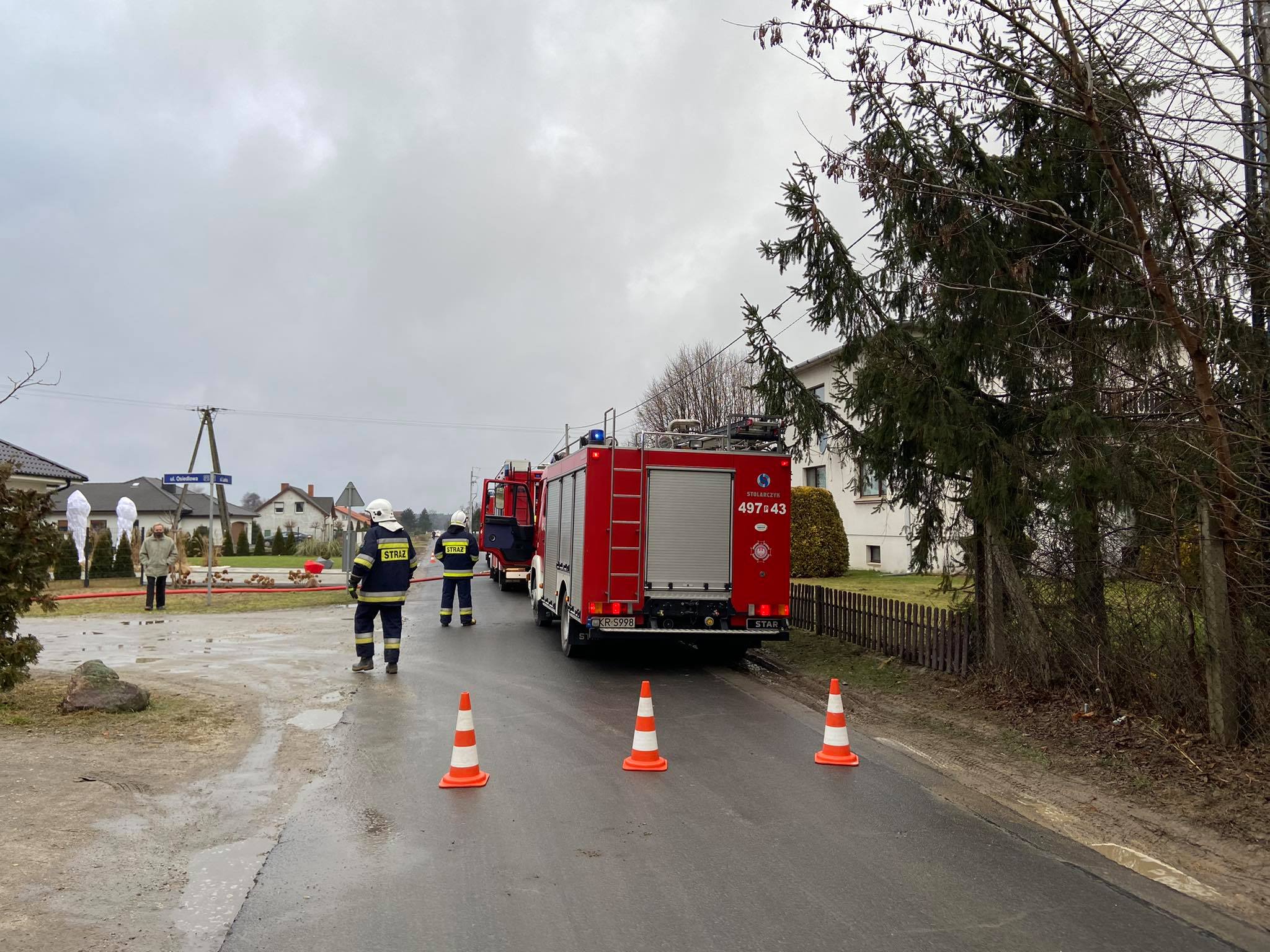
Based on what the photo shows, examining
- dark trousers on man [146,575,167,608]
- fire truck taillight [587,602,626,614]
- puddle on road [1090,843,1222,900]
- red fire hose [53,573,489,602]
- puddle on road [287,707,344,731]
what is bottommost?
puddle on road [1090,843,1222,900]

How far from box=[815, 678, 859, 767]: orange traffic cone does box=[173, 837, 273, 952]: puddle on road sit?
4027 mm

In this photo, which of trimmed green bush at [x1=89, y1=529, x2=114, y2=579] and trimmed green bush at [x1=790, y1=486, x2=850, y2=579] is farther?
trimmed green bush at [x1=89, y1=529, x2=114, y2=579]

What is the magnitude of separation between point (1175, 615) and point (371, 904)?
237 inches

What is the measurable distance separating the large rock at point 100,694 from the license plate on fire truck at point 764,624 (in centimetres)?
669

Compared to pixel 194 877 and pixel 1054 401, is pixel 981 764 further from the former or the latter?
pixel 194 877

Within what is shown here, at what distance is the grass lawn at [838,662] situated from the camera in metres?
10.5

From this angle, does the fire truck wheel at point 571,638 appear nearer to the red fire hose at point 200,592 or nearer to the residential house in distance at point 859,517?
the red fire hose at point 200,592

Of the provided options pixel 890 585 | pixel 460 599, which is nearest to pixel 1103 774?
pixel 460 599

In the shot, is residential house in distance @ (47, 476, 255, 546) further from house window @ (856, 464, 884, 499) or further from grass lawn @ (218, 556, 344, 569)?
house window @ (856, 464, 884, 499)

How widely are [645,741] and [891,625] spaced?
18.7ft

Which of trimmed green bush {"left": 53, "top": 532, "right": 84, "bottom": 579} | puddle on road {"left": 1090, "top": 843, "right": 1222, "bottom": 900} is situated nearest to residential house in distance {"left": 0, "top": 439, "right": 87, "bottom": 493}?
trimmed green bush {"left": 53, "top": 532, "right": 84, "bottom": 579}

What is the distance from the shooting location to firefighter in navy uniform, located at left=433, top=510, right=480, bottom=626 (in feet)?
50.0

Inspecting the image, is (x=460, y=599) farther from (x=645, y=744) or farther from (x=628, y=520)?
(x=645, y=744)

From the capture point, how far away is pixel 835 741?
23.4 feet
